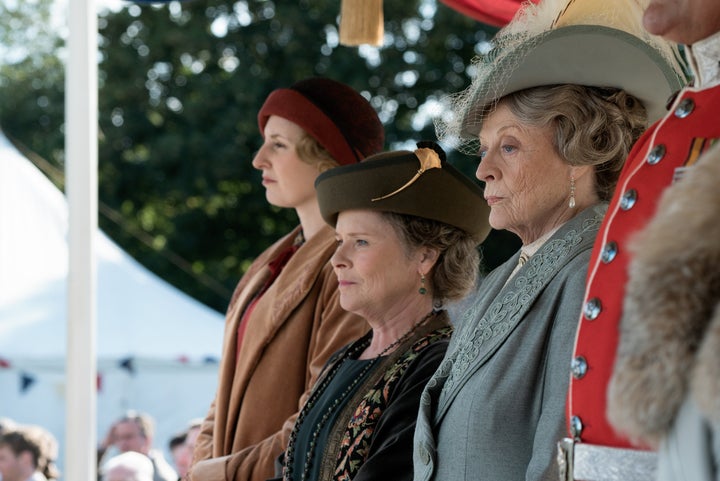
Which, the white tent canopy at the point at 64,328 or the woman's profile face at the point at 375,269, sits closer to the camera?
the woman's profile face at the point at 375,269

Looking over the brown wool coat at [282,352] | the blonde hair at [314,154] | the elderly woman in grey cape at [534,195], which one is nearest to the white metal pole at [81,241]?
the brown wool coat at [282,352]

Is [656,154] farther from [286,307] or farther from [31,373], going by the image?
[31,373]

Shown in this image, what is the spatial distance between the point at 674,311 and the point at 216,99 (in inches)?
550

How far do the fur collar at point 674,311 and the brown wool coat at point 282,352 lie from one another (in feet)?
6.22

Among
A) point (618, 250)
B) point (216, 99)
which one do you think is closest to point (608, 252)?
point (618, 250)

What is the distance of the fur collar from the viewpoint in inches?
56.7

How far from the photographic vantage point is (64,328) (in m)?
9.20

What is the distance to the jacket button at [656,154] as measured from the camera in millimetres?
1836

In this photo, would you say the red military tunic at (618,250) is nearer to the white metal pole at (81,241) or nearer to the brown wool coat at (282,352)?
the brown wool coat at (282,352)

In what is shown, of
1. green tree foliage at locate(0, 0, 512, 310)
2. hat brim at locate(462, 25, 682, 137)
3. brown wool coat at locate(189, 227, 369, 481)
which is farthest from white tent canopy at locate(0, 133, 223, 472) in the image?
hat brim at locate(462, 25, 682, 137)

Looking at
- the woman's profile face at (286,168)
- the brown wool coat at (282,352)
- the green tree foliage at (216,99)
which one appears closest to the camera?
the brown wool coat at (282,352)

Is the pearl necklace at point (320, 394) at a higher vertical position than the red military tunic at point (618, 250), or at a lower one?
higher

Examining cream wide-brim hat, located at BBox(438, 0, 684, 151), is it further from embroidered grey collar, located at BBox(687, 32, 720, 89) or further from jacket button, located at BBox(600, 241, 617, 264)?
jacket button, located at BBox(600, 241, 617, 264)

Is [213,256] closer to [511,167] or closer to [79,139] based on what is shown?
[79,139]
